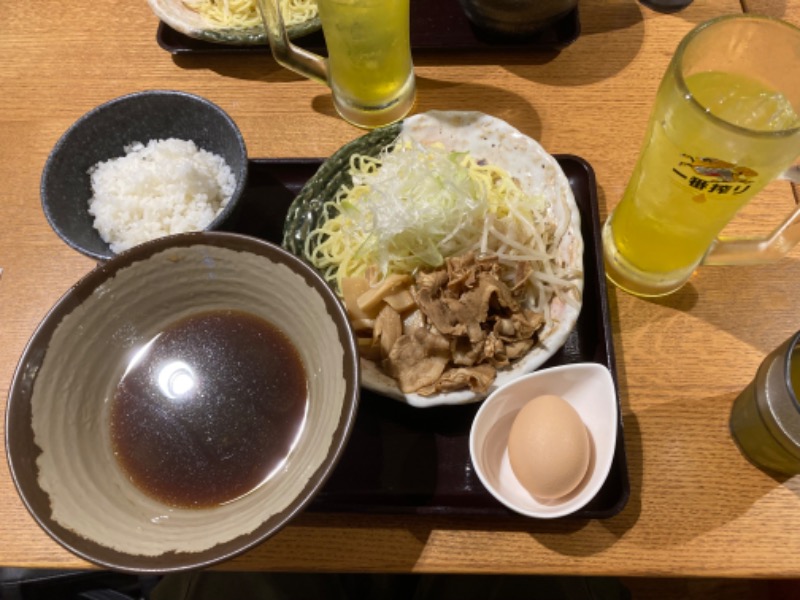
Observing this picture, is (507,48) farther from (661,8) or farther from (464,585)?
(464,585)

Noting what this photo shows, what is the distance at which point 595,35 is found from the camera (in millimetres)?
1795

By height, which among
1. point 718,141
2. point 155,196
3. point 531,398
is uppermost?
point 718,141

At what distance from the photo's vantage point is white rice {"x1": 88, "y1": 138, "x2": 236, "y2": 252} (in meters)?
1.47

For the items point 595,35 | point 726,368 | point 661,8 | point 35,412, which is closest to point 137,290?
point 35,412

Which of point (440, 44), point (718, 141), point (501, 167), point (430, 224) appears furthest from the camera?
point (440, 44)

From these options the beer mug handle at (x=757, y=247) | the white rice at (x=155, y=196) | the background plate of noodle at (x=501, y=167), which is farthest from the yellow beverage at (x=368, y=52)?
the beer mug handle at (x=757, y=247)

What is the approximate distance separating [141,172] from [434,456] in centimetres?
92

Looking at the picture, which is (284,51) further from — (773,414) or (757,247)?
(773,414)

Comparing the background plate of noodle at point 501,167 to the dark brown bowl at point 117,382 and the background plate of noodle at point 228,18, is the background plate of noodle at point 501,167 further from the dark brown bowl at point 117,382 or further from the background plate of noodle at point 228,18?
the background plate of noodle at point 228,18

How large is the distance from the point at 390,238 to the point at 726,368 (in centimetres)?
76

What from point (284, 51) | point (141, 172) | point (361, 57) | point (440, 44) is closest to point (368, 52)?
point (361, 57)

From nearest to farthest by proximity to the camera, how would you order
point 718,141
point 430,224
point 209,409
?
point 718,141 → point 209,409 → point 430,224

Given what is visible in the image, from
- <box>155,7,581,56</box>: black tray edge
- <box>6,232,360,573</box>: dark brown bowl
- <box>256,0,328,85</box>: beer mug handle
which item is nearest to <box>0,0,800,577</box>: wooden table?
<box>155,7,581,56</box>: black tray edge

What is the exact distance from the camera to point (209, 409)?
119cm
